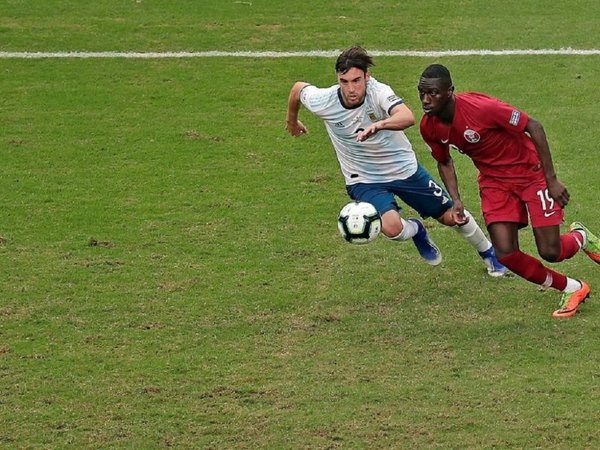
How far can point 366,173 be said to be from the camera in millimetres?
10398

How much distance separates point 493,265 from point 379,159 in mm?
1292

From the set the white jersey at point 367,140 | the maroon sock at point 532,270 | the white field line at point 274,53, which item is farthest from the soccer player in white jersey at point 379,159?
the white field line at point 274,53

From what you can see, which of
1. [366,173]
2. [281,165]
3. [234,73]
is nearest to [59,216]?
[281,165]

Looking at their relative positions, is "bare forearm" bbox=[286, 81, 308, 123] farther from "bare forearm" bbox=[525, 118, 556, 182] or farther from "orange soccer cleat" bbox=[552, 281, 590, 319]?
"orange soccer cleat" bbox=[552, 281, 590, 319]

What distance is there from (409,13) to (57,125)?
5.85m

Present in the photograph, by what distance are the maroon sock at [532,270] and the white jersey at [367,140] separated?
128 centimetres

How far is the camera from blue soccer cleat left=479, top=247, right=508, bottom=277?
10.5m

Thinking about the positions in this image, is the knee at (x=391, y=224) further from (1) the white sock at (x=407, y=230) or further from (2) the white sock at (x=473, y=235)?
(2) the white sock at (x=473, y=235)

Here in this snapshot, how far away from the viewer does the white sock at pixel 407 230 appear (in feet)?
33.6

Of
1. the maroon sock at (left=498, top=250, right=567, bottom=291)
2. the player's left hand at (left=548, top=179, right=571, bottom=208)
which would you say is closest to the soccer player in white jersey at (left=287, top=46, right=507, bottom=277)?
the maroon sock at (left=498, top=250, right=567, bottom=291)

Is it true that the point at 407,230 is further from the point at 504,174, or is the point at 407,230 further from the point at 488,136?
the point at 488,136

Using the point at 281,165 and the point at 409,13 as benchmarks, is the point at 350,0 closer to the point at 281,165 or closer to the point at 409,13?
the point at 409,13

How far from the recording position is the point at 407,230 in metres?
10.3

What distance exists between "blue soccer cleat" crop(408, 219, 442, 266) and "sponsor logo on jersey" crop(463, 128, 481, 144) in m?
1.26
